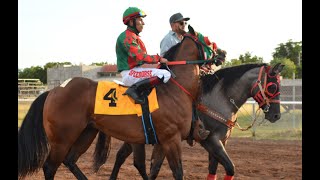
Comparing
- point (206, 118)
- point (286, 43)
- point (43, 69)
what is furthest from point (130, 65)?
point (43, 69)

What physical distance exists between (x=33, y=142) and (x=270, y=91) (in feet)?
11.6

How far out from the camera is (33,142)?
654cm

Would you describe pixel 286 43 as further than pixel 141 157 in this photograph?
Yes

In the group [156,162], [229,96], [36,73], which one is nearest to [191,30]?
[229,96]

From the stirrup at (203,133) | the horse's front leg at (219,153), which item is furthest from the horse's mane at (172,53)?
the horse's front leg at (219,153)

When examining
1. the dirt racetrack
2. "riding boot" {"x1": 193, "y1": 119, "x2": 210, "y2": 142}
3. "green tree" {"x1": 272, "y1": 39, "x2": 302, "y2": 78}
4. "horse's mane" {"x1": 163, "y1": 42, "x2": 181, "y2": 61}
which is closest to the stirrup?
"riding boot" {"x1": 193, "y1": 119, "x2": 210, "y2": 142}

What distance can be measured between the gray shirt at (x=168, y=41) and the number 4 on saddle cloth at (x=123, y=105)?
1.51 meters

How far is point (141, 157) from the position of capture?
24.6ft

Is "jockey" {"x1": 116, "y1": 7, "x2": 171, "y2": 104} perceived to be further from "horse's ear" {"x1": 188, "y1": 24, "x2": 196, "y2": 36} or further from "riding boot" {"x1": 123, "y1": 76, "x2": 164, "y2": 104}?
"horse's ear" {"x1": 188, "y1": 24, "x2": 196, "y2": 36}

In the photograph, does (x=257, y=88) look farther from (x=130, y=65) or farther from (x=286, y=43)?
(x=286, y=43)

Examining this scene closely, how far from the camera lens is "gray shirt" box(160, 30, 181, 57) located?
25.0ft

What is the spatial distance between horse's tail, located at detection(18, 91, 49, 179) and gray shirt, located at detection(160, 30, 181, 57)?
2056mm

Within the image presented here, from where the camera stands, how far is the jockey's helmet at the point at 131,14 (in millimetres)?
6403
